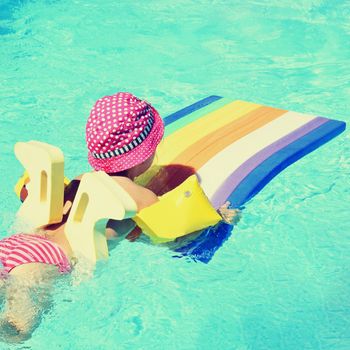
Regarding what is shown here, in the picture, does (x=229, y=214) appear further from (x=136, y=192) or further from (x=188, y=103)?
(x=188, y=103)

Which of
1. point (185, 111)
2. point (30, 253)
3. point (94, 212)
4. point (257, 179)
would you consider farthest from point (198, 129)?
point (30, 253)

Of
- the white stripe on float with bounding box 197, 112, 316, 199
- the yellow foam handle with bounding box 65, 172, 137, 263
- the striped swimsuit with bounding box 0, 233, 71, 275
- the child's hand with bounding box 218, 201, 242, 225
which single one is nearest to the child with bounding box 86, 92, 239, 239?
the yellow foam handle with bounding box 65, 172, 137, 263

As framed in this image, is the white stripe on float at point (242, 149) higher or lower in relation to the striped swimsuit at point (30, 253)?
lower

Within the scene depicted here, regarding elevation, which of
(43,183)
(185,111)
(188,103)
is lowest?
(188,103)

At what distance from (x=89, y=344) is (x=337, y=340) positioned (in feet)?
3.59

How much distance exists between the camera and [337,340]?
10.3 feet

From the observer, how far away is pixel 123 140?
3340 millimetres

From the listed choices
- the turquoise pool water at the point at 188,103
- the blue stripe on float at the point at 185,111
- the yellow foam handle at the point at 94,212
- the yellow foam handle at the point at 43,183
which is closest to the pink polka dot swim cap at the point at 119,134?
Answer: the yellow foam handle at the point at 43,183

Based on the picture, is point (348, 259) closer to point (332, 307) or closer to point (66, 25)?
point (332, 307)

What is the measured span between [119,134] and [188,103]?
2.13 m

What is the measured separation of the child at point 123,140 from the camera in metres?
3.31

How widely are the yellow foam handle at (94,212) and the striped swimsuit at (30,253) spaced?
0.32 ft

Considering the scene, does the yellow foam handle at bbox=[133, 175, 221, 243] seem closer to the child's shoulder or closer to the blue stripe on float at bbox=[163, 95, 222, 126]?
the child's shoulder

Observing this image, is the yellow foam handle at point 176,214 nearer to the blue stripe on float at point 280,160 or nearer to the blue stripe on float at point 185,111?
the blue stripe on float at point 280,160
